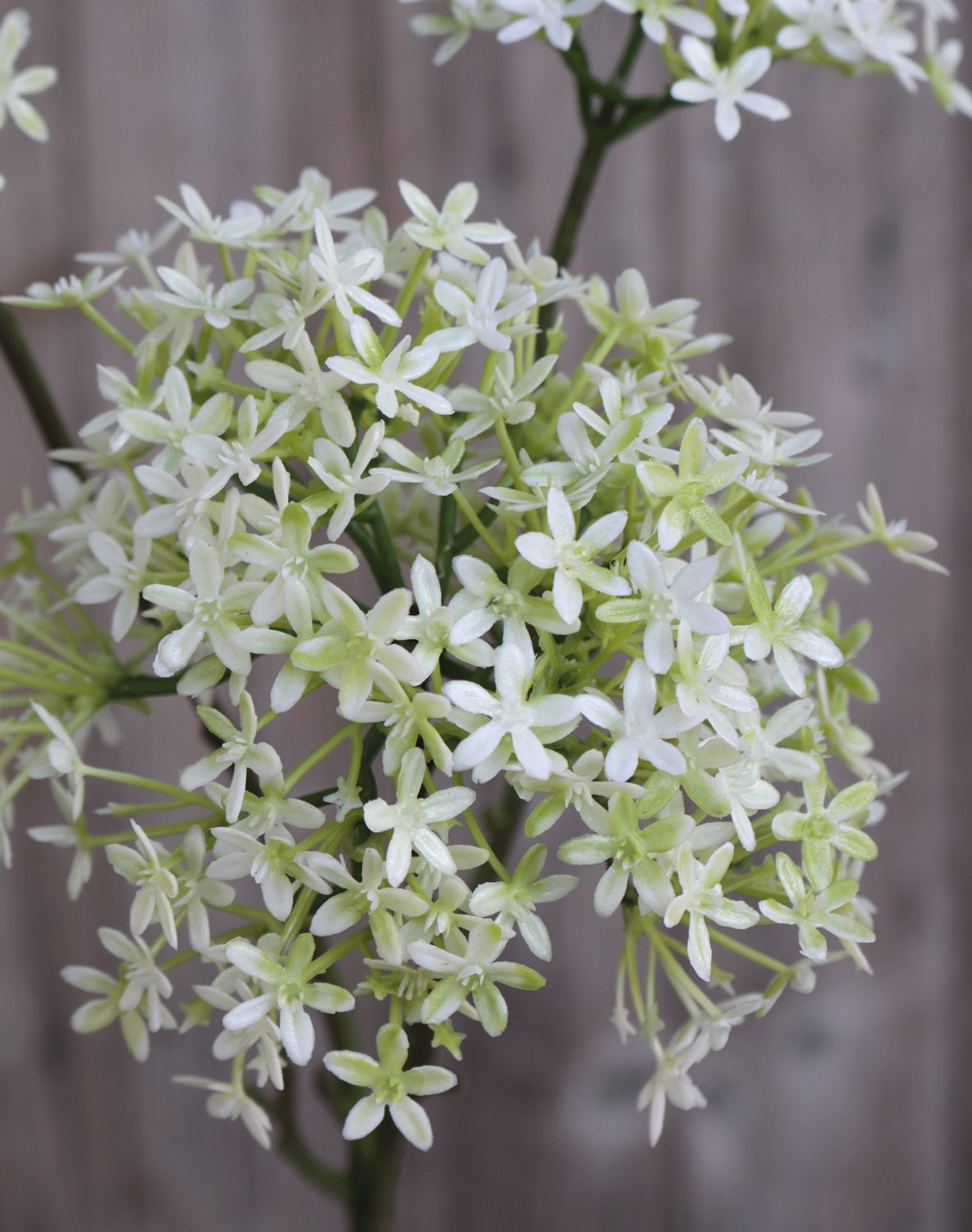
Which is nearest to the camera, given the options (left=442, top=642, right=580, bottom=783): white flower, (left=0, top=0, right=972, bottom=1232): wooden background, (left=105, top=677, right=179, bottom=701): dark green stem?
(left=442, top=642, right=580, bottom=783): white flower

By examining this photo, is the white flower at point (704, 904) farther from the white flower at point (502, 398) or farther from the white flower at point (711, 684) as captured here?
the white flower at point (502, 398)

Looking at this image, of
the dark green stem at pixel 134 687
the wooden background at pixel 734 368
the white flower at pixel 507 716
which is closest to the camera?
the white flower at pixel 507 716

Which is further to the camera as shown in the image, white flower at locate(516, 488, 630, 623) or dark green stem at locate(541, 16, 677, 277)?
dark green stem at locate(541, 16, 677, 277)

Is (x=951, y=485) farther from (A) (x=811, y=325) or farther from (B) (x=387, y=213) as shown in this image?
(B) (x=387, y=213)

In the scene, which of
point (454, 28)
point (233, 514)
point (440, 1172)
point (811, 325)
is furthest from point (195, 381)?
point (440, 1172)

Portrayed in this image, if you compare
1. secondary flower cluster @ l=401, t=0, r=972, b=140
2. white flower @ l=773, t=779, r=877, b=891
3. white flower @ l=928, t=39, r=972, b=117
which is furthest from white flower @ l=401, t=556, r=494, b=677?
white flower @ l=928, t=39, r=972, b=117

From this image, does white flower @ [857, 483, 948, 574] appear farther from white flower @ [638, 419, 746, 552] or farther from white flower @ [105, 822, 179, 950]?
white flower @ [105, 822, 179, 950]

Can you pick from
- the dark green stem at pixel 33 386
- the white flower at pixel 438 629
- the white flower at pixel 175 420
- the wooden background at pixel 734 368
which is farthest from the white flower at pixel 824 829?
the wooden background at pixel 734 368
